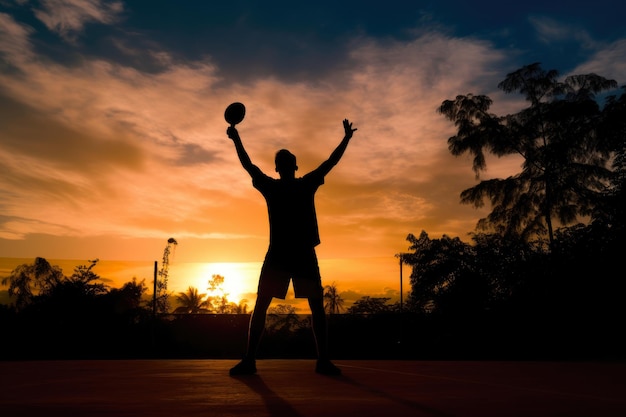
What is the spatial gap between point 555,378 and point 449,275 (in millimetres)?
21922

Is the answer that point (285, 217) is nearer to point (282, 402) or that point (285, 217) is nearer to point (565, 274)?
point (282, 402)

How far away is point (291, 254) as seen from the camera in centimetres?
414

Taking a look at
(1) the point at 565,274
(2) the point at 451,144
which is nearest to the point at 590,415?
(1) the point at 565,274

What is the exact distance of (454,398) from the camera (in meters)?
2.71

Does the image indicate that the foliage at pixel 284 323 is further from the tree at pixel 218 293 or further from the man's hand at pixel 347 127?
the tree at pixel 218 293

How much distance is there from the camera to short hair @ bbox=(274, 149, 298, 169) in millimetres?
4418

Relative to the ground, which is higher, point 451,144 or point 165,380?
point 451,144

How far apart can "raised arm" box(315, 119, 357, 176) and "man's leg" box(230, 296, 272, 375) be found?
1175 mm

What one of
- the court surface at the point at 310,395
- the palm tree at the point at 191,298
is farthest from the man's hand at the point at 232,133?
the palm tree at the point at 191,298

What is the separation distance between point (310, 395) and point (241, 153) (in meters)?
2.32

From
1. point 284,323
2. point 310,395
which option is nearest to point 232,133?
point 310,395

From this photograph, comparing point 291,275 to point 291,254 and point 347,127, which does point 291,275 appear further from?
point 347,127

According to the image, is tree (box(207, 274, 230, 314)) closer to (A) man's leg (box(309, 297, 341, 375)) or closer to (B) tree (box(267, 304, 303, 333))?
Answer: (B) tree (box(267, 304, 303, 333))

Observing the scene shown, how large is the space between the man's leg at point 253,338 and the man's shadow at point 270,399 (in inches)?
10.6
